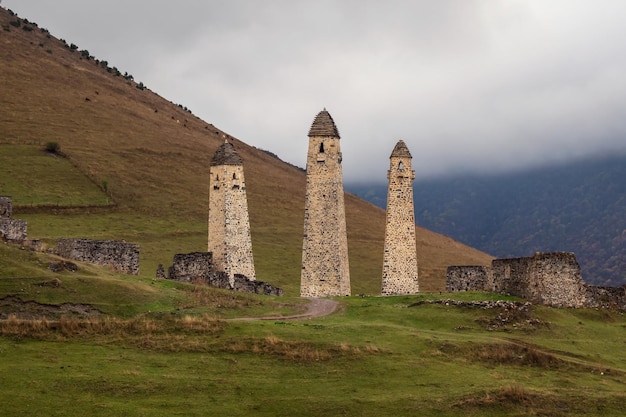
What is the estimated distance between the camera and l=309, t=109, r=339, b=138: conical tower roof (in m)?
57.8

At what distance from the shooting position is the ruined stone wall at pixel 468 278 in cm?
5078

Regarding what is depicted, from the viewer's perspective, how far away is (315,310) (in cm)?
4262

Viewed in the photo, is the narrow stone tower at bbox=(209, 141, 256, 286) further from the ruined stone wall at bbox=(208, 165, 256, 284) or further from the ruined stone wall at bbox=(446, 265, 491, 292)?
the ruined stone wall at bbox=(446, 265, 491, 292)

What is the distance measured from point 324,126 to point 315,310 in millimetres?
17954

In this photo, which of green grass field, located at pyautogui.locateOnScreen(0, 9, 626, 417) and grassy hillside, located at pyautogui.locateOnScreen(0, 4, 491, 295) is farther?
grassy hillside, located at pyautogui.locateOnScreen(0, 4, 491, 295)

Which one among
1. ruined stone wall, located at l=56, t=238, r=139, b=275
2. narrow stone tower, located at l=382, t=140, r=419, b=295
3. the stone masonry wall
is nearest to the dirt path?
ruined stone wall, located at l=56, t=238, r=139, b=275

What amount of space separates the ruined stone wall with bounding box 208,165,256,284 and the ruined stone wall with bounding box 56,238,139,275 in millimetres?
13321

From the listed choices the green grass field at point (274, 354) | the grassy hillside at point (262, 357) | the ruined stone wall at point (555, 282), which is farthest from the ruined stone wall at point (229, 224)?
the ruined stone wall at point (555, 282)

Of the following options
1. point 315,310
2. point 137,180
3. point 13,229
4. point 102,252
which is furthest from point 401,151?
point 137,180

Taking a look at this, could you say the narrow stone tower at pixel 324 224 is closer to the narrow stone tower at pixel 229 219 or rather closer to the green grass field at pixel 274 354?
the narrow stone tower at pixel 229 219

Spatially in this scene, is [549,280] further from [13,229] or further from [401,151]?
[13,229]

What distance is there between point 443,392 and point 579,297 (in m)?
19.7

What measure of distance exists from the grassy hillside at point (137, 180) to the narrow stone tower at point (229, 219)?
10.7m

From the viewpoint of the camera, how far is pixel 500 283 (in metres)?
49.3
